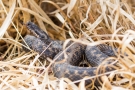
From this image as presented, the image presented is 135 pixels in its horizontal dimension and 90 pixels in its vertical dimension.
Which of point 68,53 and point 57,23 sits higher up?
point 57,23

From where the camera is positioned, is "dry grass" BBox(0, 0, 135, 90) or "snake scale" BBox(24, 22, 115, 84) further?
"dry grass" BBox(0, 0, 135, 90)

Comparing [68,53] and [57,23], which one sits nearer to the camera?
[68,53]

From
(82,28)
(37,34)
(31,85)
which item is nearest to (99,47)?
(82,28)

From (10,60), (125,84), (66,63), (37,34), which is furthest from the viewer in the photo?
(37,34)

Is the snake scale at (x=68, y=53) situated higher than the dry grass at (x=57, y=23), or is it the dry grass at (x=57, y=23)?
the dry grass at (x=57, y=23)

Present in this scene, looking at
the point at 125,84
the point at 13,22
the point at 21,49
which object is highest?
the point at 13,22

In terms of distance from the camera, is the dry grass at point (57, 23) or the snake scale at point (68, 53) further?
the dry grass at point (57, 23)

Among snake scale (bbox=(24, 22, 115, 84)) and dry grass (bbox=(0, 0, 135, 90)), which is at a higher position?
dry grass (bbox=(0, 0, 135, 90))

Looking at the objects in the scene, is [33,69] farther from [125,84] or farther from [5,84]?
[125,84]
